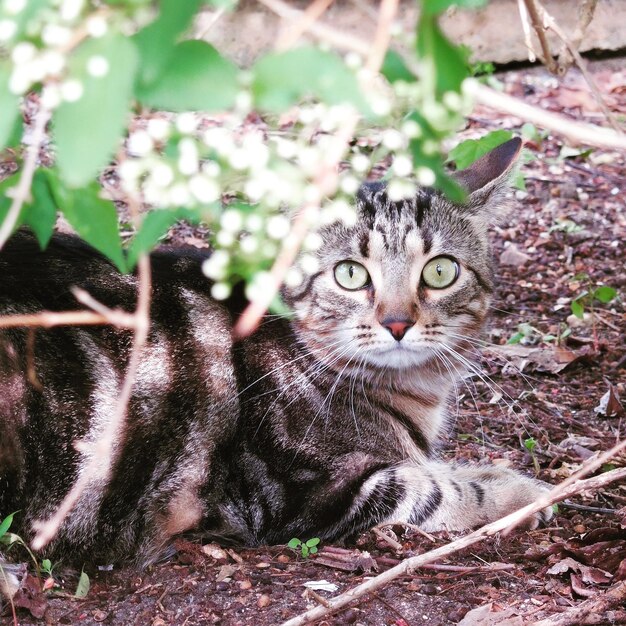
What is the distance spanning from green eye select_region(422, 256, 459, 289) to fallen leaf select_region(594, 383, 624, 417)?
109 centimetres

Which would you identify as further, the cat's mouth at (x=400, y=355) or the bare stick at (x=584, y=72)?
the cat's mouth at (x=400, y=355)

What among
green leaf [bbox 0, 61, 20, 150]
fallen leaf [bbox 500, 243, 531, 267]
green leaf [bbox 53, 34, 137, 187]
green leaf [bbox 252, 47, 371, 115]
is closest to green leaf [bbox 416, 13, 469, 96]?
green leaf [bbox 252, 47, 371, 115]

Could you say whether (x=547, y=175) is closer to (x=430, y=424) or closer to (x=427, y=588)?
(x=430, y=424)

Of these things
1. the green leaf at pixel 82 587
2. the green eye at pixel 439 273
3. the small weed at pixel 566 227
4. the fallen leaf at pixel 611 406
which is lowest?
the green leaf at pixel 82 587

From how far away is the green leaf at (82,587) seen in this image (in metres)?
2.59

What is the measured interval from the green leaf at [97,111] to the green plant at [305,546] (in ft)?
6.31

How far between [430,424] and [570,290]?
6.10 ft

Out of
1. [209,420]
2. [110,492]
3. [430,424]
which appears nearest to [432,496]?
[430,424]

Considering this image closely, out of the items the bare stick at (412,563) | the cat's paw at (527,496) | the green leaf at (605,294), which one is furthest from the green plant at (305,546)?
the green leaf at (605,294)

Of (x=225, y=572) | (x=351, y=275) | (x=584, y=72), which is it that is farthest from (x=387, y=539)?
(x=584, y=72)

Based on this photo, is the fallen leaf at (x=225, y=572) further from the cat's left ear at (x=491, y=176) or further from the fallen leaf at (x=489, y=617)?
the cat's left ear at (x=491, y=176)

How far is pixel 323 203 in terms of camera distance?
216 centimetres

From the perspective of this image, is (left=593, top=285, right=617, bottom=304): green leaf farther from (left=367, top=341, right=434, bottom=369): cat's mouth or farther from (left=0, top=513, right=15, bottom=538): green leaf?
(left=0, top=513, right=15, bottom=538): green leaf

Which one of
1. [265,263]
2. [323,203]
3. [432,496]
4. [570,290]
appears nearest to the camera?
[265,263]
